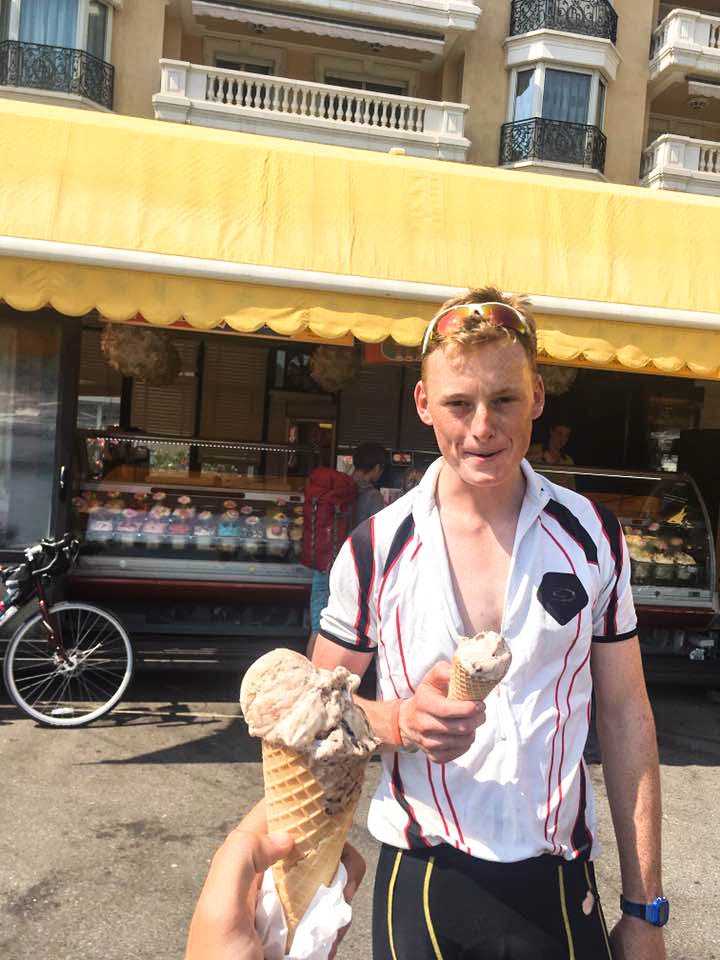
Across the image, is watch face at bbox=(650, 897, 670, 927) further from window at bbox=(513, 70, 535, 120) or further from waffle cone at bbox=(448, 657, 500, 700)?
window at bbox=(513, 70, 535, 120)

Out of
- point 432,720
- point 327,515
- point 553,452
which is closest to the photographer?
point 432,720

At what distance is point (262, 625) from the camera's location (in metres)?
6.70

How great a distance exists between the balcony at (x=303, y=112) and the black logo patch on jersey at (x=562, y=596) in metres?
17.8

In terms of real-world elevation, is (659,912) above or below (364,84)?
below

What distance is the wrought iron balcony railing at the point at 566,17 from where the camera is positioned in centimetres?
1967

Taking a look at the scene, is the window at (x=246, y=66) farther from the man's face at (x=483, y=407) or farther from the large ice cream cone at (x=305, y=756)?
the large ice cream cone at (x=305, y=756)

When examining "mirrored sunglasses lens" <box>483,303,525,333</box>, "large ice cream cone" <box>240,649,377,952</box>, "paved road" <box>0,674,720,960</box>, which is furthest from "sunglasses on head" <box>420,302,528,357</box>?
"paved road" <box>0,674,720,960</box>

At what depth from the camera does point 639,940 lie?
1.57 metres

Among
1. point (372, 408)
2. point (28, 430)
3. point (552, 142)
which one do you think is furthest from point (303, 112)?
point (28, 430)

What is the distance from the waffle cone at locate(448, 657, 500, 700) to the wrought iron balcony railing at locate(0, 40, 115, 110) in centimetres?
1939

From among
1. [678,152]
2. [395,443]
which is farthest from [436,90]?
[395,443]

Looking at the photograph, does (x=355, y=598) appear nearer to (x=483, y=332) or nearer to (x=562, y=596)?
(x=562, y=596)

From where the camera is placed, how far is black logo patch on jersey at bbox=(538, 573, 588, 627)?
5.07 ft

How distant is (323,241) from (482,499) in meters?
3.87
